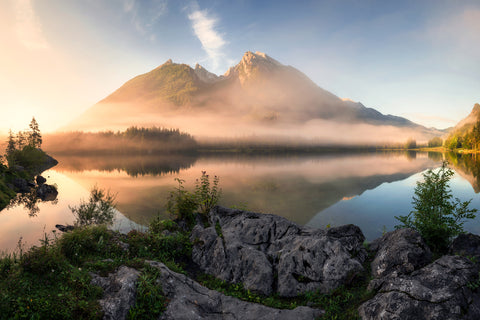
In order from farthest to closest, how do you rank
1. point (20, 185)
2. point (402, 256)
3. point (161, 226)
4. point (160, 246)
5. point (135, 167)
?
point (135, 167) → point (20, 185) → point (161, 226) → point (160, 246) → point (402, 256)

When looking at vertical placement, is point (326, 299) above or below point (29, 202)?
above

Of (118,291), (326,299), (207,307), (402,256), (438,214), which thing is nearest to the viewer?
(118,291)

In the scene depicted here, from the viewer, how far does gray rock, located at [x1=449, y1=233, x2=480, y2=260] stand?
8480 millimetres

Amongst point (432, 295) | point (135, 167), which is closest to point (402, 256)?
point (432, 295)

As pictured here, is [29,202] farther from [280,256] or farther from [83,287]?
[280,256]

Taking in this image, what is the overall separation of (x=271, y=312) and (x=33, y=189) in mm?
56662

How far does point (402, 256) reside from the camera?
8352 mm

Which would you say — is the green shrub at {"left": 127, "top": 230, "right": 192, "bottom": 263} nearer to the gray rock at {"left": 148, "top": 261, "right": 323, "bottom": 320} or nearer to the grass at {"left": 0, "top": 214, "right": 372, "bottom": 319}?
the grass at {"left": 0, "top": 214, "right": 372, "bottom": 319}

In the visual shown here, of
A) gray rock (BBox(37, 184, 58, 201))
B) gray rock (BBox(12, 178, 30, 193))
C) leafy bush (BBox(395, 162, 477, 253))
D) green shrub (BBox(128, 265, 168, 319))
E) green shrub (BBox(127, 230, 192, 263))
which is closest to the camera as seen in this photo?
green shrub (BBox(128, 265, 168, 319))

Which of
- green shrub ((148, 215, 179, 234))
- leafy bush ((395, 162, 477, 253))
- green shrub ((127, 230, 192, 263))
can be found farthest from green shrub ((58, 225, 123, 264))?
leafy bush ((395, 162, 477, 253))

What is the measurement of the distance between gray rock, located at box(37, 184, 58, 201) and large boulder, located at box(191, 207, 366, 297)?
132 feet

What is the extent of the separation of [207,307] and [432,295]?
22.4 ft

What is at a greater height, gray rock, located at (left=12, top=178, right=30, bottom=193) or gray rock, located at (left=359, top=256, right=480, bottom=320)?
gray rock, located at (left=359, top=256, right=480, bottom=320)

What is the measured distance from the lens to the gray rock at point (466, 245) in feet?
27.8
